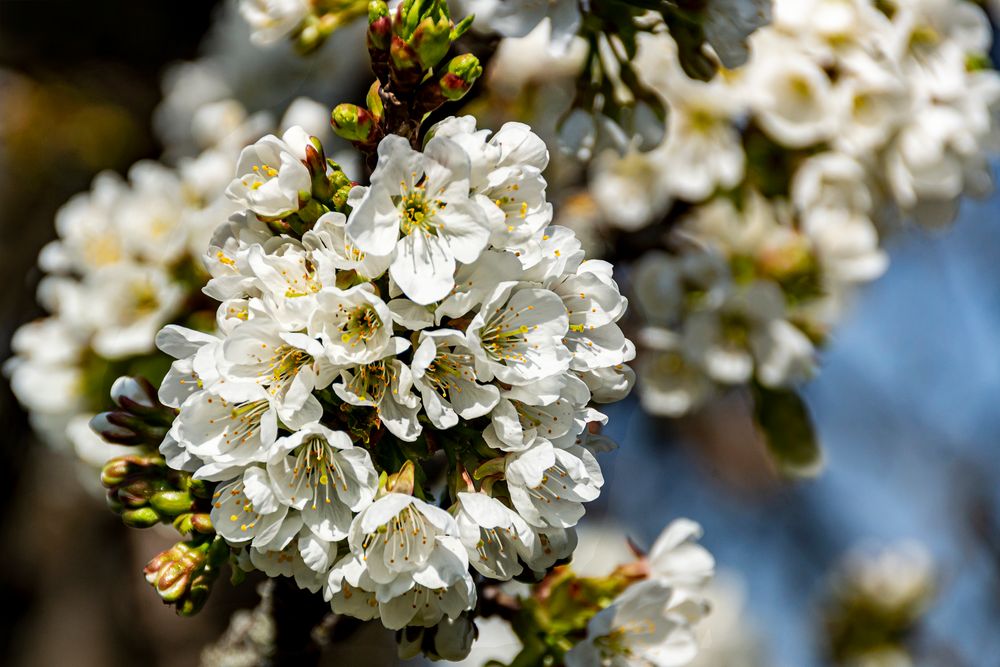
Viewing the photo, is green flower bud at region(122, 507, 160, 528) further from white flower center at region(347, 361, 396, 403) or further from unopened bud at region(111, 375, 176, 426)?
white flower center at region(347, 361, 396, 403)

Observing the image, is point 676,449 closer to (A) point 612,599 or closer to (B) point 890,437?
(B) point 890,437

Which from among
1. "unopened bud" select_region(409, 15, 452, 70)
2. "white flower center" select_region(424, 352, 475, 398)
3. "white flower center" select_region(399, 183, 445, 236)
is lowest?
"white flower center" select_region(424, 352, 475, 398)

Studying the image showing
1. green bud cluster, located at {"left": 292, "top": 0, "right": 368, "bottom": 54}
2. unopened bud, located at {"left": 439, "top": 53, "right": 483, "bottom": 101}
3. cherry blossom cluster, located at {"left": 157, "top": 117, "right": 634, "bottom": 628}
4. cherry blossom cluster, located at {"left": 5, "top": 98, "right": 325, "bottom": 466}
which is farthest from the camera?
cherry blossom cluster, located at {"left": 5, "top": 98, "right": 325, "bottom": 466}

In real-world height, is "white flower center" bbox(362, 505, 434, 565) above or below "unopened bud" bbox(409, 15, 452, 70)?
below

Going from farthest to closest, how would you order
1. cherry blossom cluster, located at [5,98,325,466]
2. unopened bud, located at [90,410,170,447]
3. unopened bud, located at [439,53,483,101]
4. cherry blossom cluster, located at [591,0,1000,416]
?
Answer: cherry blossom cluster, located at [591,0,1000,416] < cherry blossom cluster, located at [5,98,325,466] < unopened bud, located at [90,410,170,447] < unopened bud, located at [439,53,483,101]

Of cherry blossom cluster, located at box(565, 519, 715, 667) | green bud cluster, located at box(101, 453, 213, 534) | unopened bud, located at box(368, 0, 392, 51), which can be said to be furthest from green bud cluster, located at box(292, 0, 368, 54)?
cherry blossom cluster, located at box(565, 519, 715, 667)

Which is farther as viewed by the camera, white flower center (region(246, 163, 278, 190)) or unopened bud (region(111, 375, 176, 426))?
unopened bud (region(111, 375, 176, 426))

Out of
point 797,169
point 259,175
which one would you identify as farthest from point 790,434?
point 259,175
